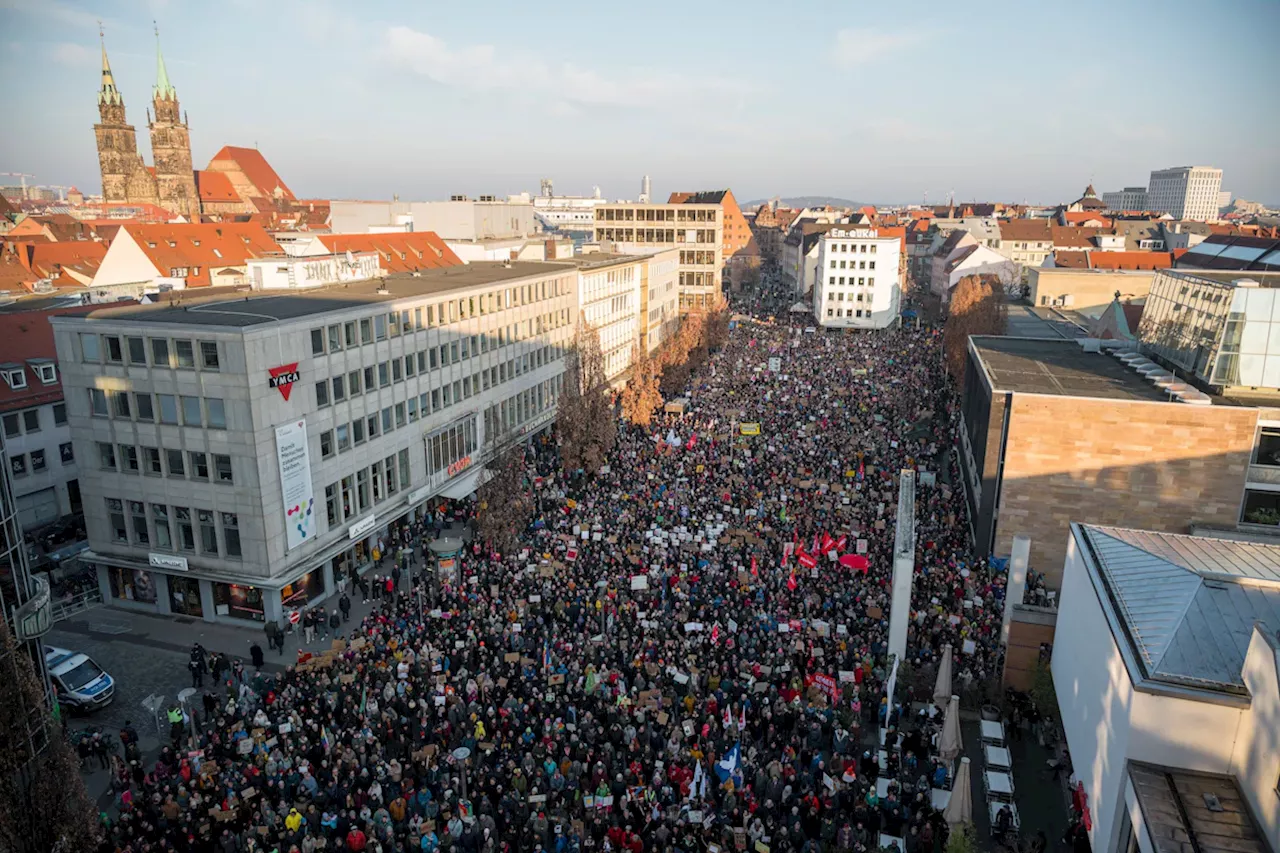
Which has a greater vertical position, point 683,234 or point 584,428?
point 683,234

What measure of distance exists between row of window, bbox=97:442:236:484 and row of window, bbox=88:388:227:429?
107 cm

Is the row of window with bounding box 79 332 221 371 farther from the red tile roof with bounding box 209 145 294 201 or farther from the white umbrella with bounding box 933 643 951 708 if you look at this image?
the red tile roof with bounding box 209 145 294 201

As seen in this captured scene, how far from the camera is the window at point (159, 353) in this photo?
94.7ft

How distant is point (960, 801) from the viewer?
18.5m

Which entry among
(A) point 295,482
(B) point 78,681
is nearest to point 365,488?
(A) point 295,482

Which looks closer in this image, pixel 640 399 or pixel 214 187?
pixel 640 399

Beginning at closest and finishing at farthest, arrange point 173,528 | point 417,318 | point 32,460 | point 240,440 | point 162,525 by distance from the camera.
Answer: point 240,440, point 173,528, point 162,525, point 417,318, point 32,460

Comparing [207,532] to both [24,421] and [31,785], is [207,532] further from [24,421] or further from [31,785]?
[24,421]

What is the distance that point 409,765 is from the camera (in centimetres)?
2138

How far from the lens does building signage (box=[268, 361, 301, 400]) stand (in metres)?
29.2

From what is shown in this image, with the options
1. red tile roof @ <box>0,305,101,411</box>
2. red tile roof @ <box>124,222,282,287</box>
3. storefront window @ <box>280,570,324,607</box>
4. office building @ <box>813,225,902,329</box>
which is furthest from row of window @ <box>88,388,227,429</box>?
office building @ <box>813,225,902,329</box>

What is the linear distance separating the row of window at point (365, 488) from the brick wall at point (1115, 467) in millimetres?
25476

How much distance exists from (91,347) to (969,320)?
2378 inches

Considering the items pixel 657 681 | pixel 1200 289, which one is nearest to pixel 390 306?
pixel 657 681
